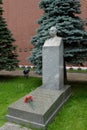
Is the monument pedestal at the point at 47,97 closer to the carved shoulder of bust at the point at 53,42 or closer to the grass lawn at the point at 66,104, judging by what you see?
the carved shoulder of bust at the point at 53,42

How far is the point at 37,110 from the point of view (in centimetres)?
443

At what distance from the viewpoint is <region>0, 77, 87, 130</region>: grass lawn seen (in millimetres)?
4492

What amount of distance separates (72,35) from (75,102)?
7.98 ft

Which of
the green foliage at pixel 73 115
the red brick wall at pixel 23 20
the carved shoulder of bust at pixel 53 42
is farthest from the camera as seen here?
the red brick wall at pixel 23 20

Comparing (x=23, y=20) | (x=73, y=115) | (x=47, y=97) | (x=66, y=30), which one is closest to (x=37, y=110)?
(x=47, y=97)

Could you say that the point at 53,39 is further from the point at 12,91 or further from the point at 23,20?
the point at 23,20

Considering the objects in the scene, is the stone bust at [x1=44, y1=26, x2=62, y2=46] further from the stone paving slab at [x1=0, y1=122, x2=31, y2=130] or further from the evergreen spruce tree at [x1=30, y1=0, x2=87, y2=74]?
the stone paving slab at [x1=0, y1=122, x2=31, y2=130]

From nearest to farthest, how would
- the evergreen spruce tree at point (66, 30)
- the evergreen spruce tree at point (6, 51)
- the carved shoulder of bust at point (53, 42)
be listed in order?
the carved shoulder of bust at point (53, 42) → the evergreen spruce tree at point (66, 30) → the evergreen spruce tree at point (6, 51)

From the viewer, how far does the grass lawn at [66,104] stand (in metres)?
4.49

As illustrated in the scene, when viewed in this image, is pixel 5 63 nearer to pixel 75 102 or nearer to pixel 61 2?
pixel 61 2

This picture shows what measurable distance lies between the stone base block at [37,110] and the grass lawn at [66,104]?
0.19 meters

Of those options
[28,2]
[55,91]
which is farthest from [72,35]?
[28,2]

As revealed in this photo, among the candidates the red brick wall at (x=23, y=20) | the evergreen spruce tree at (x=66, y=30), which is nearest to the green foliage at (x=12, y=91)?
the evergreen spruce tree at (x=66, y=30)

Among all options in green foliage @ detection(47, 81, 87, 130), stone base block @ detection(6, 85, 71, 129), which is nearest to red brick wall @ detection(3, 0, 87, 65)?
green foliage @ detection(47, 81, 87, 130)
